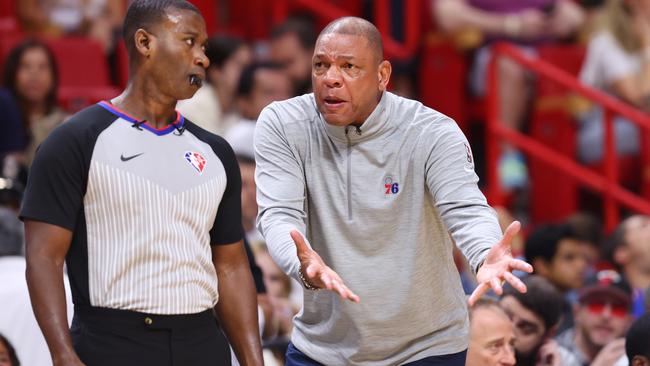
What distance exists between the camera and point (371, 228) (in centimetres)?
416

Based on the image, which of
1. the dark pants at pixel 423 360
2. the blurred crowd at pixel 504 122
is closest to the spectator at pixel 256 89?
the blurred crowd at pixel 504 122

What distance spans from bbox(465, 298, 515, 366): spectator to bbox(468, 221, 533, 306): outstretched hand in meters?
1.67

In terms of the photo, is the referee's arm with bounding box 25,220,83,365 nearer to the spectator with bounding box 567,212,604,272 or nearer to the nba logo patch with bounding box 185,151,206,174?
the nba logo patch with bounding box 185,151,206,174

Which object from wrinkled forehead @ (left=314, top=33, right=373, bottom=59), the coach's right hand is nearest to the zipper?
wrinkled forehead @ (left=314, top=33, right=373, bottom=59)

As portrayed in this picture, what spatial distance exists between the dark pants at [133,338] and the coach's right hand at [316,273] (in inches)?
19.0

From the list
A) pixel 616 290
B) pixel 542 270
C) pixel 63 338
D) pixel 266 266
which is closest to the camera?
pixel 63 338

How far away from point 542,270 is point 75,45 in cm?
357

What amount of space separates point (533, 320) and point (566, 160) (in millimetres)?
3060

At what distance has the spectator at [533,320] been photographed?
620 cm

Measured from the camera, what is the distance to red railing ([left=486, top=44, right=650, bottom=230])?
884 centimetres

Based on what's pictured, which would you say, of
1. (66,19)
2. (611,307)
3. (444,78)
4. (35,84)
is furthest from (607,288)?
(66,19)

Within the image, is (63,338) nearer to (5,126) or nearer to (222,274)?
(222,274)

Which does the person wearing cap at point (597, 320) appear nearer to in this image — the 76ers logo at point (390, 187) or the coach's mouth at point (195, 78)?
the 76ers logo at point (390, 187)

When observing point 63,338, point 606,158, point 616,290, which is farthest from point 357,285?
point 606,158
